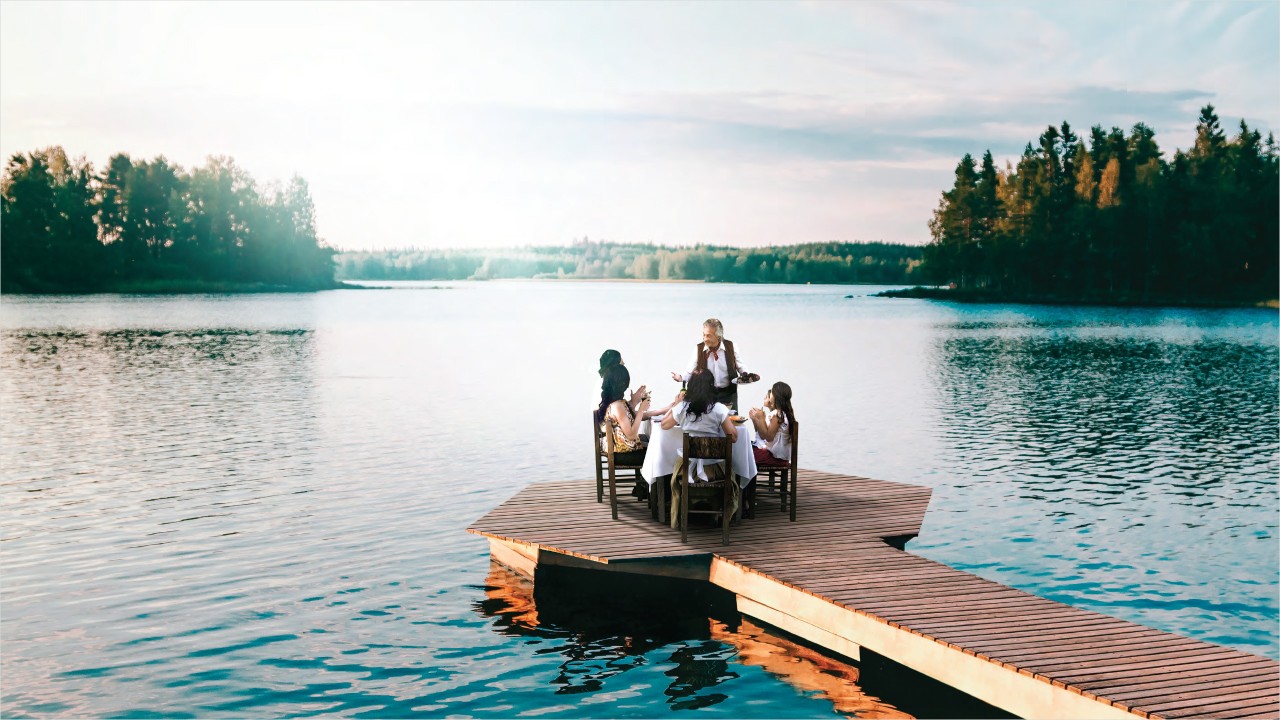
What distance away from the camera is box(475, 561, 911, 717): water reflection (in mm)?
9516

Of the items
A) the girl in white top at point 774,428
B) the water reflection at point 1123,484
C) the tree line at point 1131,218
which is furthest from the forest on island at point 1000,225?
the girl in white top at point 774,428

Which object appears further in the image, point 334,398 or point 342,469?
point 334,398

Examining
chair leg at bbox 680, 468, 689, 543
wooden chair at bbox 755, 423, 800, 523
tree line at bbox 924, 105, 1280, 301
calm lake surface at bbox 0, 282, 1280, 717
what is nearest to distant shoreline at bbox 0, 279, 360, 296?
tree line at bbox 924, 105, 1280, 301

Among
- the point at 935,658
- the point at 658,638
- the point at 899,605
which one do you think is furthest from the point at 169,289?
the point at 935,658

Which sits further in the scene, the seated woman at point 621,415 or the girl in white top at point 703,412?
the seated woman at point 621,415

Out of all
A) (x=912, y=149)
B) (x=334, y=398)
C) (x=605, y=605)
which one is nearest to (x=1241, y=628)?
(x=605, y=605)

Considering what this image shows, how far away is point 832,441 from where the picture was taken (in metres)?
25.3

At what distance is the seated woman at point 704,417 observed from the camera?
37.6 ft

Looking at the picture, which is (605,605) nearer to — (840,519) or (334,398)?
(840,519)

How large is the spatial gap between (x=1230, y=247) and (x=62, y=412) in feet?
356

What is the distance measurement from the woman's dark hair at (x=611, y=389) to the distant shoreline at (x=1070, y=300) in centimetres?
10337

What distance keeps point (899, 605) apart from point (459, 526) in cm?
785

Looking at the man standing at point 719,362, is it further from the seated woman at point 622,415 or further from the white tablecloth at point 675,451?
the seated woman at point 622,415

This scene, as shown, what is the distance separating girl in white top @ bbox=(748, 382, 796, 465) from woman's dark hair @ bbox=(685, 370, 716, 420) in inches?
51.8
